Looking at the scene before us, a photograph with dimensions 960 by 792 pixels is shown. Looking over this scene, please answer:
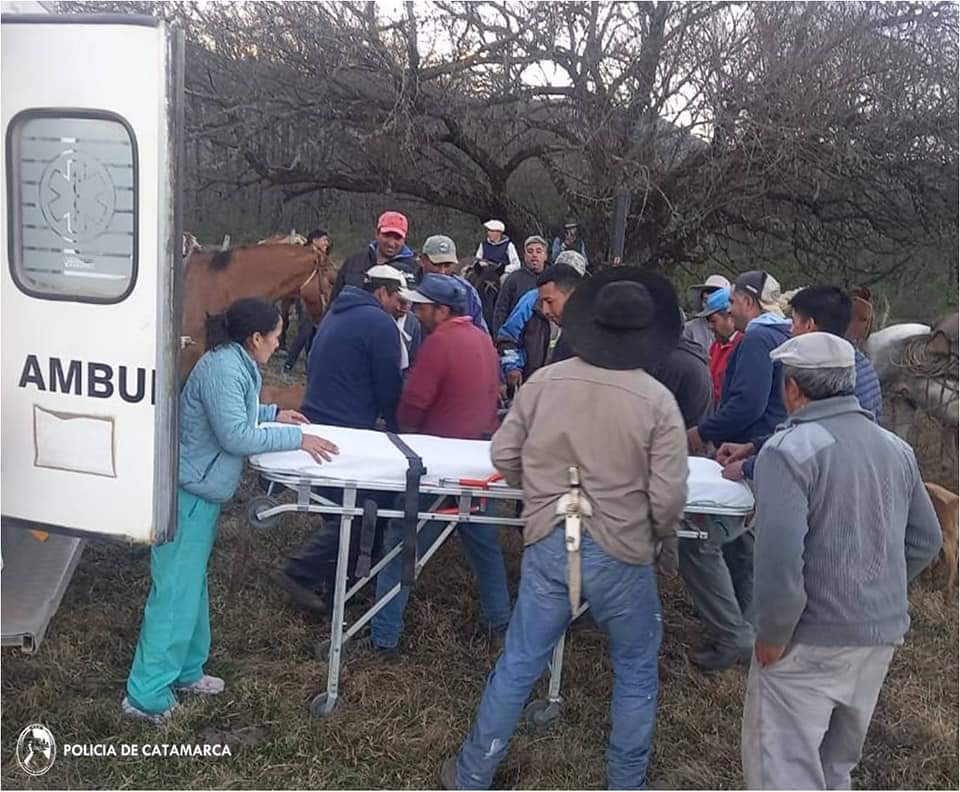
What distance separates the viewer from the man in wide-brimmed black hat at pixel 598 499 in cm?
287

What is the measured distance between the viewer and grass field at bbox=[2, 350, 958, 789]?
3334mm

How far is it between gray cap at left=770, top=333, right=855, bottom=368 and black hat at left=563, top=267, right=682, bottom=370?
42 cm

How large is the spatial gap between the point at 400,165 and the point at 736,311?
16.9ft

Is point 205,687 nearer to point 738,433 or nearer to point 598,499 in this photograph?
point 598,499

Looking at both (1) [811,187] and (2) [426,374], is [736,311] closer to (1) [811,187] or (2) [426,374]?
(2) [426,374]

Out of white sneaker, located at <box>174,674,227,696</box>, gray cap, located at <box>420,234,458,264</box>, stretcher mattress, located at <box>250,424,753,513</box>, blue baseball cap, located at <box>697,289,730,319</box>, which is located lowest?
white sneaker, located at <box>174,674,227,696</box>

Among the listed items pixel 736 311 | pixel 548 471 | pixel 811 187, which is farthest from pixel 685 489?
pixel 811 187

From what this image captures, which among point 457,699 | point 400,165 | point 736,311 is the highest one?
point 400,165

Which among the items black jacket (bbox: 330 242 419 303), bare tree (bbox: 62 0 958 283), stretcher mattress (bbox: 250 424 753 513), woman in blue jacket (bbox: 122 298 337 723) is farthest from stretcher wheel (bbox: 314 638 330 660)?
bare tree (bbox: 62 0 958 283)

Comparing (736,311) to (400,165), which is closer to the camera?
(736,311)

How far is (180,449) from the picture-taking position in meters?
3.31

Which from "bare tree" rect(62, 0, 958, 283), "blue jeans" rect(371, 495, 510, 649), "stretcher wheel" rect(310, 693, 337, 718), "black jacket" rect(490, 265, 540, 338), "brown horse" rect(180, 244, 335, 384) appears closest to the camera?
"stretcher wheel" rect(310, 693, 337, 718)

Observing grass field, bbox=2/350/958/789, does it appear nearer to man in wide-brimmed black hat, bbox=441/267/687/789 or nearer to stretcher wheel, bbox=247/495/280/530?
man in wide-brimmed black hat, bbox=441/267/687/789

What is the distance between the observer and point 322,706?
142 inches
